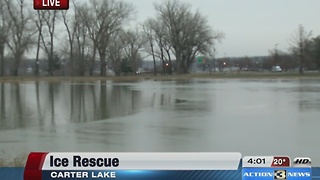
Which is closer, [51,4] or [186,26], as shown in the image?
[51,4]

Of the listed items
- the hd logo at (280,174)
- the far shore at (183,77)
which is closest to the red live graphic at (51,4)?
the hd logo at (280,174)

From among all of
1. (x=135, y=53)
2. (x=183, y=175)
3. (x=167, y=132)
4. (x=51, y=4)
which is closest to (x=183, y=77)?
(x=135, y=53)

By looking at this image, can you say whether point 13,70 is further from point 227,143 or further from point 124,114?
point 227,143

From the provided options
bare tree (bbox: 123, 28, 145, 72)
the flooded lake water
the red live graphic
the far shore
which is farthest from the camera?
bare tree (bbox: 123, 28, 145, 72)

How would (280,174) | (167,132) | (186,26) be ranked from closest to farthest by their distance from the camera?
(280,174)
(167,132)
(186,26)

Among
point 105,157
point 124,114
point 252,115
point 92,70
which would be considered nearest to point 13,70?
point 92,70

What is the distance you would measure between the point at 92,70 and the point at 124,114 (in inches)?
986

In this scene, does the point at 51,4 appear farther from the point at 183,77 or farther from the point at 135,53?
the point at 135,53

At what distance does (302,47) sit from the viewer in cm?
2105

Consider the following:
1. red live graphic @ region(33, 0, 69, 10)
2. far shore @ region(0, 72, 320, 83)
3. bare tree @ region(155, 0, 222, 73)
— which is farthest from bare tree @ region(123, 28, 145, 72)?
red live graphic @ region(33, 0, 69, 10)

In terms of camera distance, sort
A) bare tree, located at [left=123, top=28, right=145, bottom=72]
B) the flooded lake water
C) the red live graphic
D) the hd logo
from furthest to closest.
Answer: bare tree, located at [left=123, top=28, right=145, bottom=72]
the flooded lake water
the red live graphic
the hd logo
